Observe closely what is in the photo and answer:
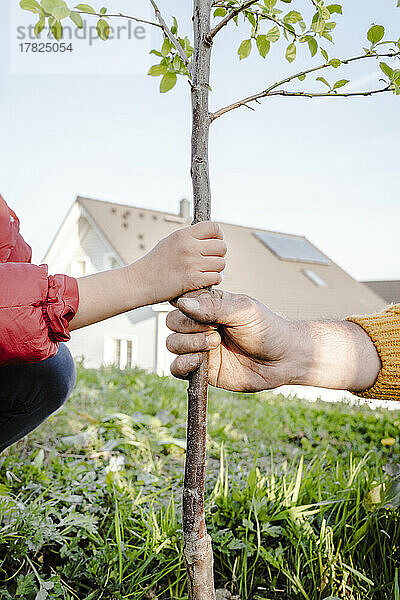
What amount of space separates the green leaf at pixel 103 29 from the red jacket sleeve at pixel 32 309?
72cm

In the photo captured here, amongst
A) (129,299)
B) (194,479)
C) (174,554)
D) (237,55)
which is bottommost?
(174,554)

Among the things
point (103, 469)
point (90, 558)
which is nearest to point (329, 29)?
point (90, 558)

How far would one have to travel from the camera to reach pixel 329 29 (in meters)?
1.46

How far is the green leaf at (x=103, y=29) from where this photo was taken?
5.21 ft

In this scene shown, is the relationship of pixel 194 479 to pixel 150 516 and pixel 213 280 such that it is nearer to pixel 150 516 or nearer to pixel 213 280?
pixel 213 280

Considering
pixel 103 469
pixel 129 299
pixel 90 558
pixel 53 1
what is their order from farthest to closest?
1. pixel 103 469
2. pixel 90 558
3. pixel 129 299
4. pixel 53 1

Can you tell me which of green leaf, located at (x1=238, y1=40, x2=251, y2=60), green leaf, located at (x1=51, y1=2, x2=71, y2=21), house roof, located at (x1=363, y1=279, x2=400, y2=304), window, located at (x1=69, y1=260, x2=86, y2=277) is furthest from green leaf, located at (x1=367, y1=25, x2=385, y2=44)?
house roof, located at (x1=363, y1=279, x2=400, y2=304)

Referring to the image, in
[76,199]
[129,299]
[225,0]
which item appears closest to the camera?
[129,299]

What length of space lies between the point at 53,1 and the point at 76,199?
12697 mm

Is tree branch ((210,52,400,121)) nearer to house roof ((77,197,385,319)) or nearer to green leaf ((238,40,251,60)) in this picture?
green leaf ((238,40,251,60))

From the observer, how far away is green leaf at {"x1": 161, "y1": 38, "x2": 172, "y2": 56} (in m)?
1.53

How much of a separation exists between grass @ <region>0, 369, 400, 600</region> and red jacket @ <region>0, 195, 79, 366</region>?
618mm

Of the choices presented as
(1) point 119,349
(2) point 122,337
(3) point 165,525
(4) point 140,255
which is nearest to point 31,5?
(3) point 165,525

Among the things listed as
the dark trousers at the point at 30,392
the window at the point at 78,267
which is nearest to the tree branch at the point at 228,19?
the dark trousers at the point at 30,392
